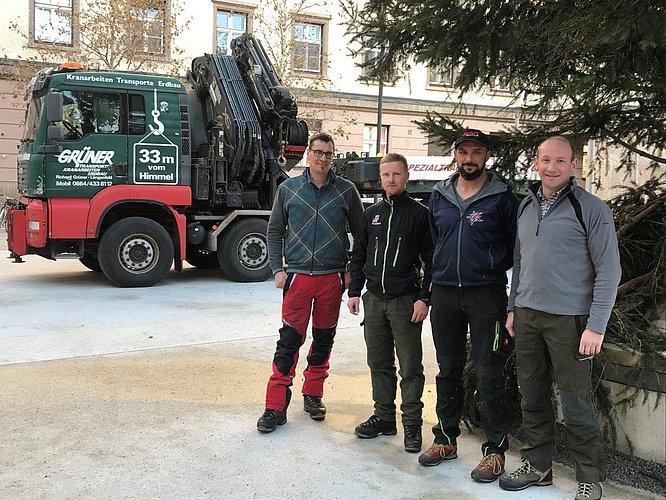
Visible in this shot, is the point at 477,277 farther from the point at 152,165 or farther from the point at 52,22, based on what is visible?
the point at 52,22

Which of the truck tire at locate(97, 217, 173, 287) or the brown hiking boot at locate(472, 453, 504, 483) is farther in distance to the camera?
the truck tire at locate(97, 217, 173, 287)

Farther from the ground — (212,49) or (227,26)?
(227,26)

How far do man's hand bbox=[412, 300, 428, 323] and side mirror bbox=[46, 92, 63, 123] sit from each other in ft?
23.7

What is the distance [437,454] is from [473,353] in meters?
0.62

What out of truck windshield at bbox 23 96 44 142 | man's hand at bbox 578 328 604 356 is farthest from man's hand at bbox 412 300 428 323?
truck windshield at bbox 23 96 44 142

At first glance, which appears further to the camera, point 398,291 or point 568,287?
point 398,291

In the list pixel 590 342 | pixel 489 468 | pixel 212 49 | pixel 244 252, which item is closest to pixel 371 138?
pixel 212 49

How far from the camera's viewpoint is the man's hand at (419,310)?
Answer: 4336mm

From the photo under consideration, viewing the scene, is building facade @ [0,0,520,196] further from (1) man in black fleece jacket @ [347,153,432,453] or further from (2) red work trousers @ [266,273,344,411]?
(1) man in black fleece jacket @ [347,153,432,453]

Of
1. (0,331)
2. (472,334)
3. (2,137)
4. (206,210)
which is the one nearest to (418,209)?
(472,334)

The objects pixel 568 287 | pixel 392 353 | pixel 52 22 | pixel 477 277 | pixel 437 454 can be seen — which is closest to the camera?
pixel 568 287

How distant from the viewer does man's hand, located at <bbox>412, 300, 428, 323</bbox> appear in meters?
4.34

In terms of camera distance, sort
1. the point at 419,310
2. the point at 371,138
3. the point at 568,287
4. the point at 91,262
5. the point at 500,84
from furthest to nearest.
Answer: the point at 371,138 < the point at 91,262 < the point at 500,84 < the point at 419,310 < the point at 568,287

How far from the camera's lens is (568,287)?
361 centimetres
